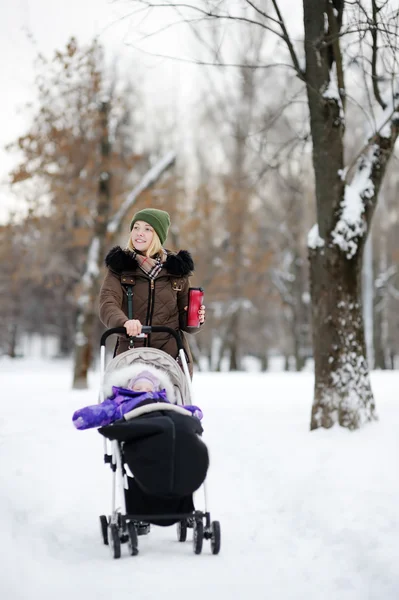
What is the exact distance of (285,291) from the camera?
25656 millimetres

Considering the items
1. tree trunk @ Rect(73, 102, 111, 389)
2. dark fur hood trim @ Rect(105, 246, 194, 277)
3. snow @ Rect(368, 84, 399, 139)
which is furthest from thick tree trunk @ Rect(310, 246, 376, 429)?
tree trunk @ Rect(73, 102, 111, 389)

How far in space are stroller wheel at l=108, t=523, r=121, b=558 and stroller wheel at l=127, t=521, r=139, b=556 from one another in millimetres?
83

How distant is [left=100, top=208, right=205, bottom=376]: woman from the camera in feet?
13.9

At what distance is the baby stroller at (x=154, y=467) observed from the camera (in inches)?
130

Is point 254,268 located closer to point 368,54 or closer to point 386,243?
point 386,243

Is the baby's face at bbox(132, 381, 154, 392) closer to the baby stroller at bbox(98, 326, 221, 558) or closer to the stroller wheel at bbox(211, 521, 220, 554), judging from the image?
the baby stroller at bbox(98, 326, 221, 558)

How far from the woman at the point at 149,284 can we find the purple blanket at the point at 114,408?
528 millimetres

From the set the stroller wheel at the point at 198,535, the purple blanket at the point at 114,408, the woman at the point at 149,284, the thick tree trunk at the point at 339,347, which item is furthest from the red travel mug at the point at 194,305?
the thick tree trunk at the point at 339,347

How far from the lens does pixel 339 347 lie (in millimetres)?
6312

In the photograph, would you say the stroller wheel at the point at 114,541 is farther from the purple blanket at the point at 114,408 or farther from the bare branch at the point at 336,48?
the bare branch at the point at 336,48

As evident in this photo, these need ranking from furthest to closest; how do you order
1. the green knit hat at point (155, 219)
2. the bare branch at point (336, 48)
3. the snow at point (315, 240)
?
the snow at point (315, 240)
the bare branch at point (336, 48)
the green knit hat at point (155, 219)

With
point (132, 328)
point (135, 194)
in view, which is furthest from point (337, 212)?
point (135, 194)

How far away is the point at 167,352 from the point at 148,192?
32.0 ft

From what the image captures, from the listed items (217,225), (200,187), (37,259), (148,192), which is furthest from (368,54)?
(217,225)
